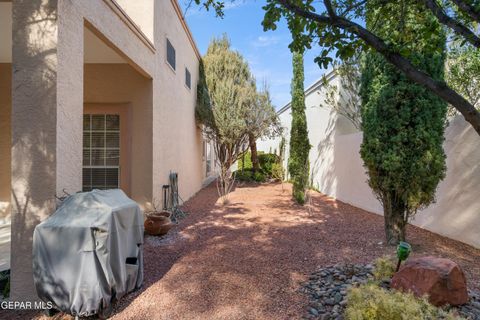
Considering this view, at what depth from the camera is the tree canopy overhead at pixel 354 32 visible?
237 centimetres

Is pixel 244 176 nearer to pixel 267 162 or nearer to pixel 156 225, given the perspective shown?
pixel 267 162

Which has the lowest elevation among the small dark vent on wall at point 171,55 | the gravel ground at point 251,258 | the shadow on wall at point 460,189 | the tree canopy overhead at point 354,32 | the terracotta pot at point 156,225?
Result: the gravel ground at point 251,258

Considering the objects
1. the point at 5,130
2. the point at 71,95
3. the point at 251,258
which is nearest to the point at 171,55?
the point at 5,130

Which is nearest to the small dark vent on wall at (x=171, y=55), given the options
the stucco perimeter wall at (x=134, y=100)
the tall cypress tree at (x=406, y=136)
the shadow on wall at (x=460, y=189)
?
the stucco perimeter wall at (x=134, y=100)

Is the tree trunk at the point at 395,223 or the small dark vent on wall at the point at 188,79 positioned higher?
the small dark vent on wall at the point at 188,79

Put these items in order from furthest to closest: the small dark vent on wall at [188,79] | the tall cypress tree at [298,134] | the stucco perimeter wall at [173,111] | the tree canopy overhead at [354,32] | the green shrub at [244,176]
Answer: the green shrub at [244,176] < the small dark vent on wall at [188,79] < the tall cypress tree at [298,134] < the stucco perimeter wall at [173,111] < the tree canopy overhead at [354,32]

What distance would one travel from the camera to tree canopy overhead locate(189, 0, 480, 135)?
7.77 feet

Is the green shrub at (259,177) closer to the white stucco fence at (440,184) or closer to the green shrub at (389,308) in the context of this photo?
the white stucco fence at (440,184)

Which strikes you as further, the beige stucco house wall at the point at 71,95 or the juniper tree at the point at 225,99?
the juniper tree at the point at 225,99

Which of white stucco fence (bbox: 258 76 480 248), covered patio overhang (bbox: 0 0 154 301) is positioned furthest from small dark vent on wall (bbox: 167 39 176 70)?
white stucco fence (bbox: 258 76 480 248)

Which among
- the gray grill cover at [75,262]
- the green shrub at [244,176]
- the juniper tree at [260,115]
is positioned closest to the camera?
the gray grill cover at [75,262]

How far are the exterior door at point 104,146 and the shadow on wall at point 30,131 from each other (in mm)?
3066

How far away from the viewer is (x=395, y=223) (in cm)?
463

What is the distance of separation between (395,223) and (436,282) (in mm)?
2168
